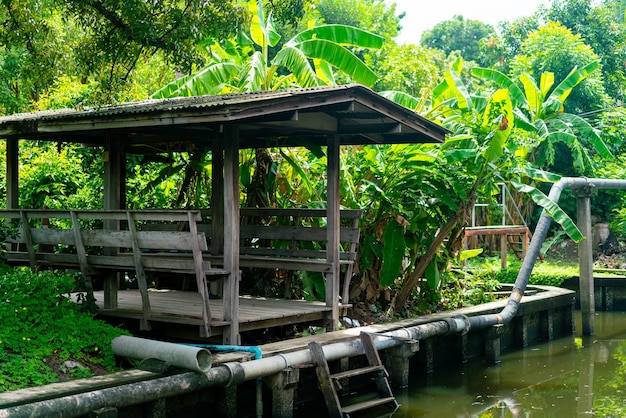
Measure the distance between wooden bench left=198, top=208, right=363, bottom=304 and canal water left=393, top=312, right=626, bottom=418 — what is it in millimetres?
2004

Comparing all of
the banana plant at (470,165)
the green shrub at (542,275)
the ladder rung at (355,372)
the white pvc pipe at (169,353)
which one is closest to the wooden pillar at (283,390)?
the ladder rung at (355,372)

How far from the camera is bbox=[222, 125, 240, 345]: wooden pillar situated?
9469 millimetres

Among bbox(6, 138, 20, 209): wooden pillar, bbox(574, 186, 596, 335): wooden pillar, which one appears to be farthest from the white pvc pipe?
bbox(574, 186, 596, 335): wooden pillar

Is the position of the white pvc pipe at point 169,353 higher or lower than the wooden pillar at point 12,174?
lower

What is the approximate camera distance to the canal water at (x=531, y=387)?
10.7 m

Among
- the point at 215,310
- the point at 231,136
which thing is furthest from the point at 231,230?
the point at 215,310

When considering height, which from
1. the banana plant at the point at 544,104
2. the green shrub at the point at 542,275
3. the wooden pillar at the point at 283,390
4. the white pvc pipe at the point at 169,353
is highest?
the banana plant at the point at 544,104

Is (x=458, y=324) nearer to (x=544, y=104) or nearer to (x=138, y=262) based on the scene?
(x=544, y=104)

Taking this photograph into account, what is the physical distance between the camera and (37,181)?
15250 mm

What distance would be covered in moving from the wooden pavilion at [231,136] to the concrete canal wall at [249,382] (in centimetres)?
69

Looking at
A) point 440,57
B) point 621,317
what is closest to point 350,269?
point 621,317

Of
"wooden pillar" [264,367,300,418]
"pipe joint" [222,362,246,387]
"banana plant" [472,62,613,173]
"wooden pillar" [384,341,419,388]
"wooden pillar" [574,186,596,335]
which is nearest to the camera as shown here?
"pipe joint" [222,362,246,387]

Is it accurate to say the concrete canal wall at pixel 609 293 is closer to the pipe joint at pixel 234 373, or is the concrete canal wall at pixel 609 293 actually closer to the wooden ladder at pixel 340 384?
the wooden ladder at pixel 340 384

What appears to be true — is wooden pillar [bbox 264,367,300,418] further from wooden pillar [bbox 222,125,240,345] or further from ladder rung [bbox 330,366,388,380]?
wooden pillar [bbox 222,125,240,345]
